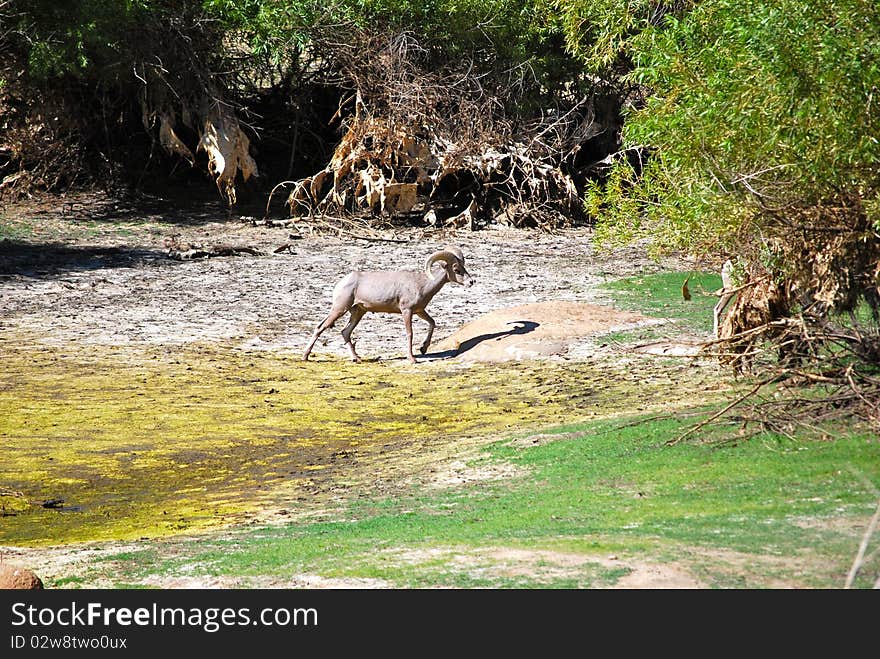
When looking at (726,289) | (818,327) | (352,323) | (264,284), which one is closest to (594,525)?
(818,327)

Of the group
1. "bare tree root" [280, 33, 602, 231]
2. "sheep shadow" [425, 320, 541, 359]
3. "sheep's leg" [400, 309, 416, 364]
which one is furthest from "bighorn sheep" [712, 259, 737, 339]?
"bare tree root" [280, 33, 602, 231]

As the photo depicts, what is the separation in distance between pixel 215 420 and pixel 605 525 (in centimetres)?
664

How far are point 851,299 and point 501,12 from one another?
17289 mm

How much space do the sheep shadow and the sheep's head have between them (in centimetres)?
103

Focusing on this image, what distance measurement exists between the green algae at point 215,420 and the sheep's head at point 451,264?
66.3 inches

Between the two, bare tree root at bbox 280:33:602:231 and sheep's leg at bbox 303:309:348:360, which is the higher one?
bare tree root at bbox 280:33:602:231

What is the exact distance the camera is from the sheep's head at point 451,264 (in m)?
17.4

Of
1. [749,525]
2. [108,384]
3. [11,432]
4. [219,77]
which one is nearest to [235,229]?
[219,77]

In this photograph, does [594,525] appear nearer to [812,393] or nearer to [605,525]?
[605,525]

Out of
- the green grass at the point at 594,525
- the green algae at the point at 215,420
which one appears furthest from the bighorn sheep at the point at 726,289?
the green grass at the point at 594,525

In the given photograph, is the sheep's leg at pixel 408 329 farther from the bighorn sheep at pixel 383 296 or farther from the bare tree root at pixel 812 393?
the bare tree root at pixel 812 393

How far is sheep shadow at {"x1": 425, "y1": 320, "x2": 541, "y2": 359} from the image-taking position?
16.8 metres

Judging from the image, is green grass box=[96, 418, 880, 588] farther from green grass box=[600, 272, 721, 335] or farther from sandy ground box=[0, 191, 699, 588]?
green grass box=[600, 272, 721, 335]

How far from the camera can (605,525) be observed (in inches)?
312
